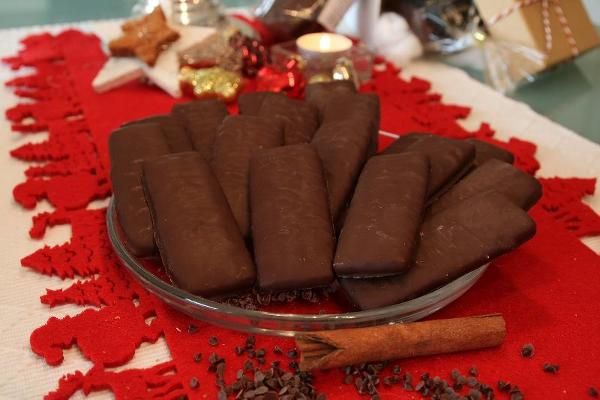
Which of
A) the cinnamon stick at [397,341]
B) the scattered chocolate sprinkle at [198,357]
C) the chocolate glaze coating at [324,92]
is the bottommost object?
the scattered chocolate sprinkle at [198,357]

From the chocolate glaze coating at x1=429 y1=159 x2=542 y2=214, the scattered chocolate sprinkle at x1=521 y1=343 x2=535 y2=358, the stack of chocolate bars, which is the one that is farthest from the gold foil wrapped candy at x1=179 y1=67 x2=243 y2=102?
the scattered chocolate sprinkle at x1=521 y1=343 x2=535 y2=358

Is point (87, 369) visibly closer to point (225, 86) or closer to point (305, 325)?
point (305, 325)

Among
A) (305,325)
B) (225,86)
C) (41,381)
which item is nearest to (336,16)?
(225,86)

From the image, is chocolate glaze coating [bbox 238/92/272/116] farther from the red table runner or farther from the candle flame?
the candle flame

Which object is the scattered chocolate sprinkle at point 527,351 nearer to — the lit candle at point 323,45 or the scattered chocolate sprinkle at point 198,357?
the scattered chocolate sprinkle at point 198,357

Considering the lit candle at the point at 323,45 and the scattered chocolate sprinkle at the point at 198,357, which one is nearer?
the scattered chocolate sprinkle at the point at 198,357

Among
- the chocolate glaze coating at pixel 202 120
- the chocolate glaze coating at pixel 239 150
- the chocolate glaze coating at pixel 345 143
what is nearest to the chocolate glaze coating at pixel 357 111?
the chocolate glaze coating at pixel 345 143

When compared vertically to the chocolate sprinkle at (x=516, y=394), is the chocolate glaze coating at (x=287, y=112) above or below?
above

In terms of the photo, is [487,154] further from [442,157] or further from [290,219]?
[290,219]
